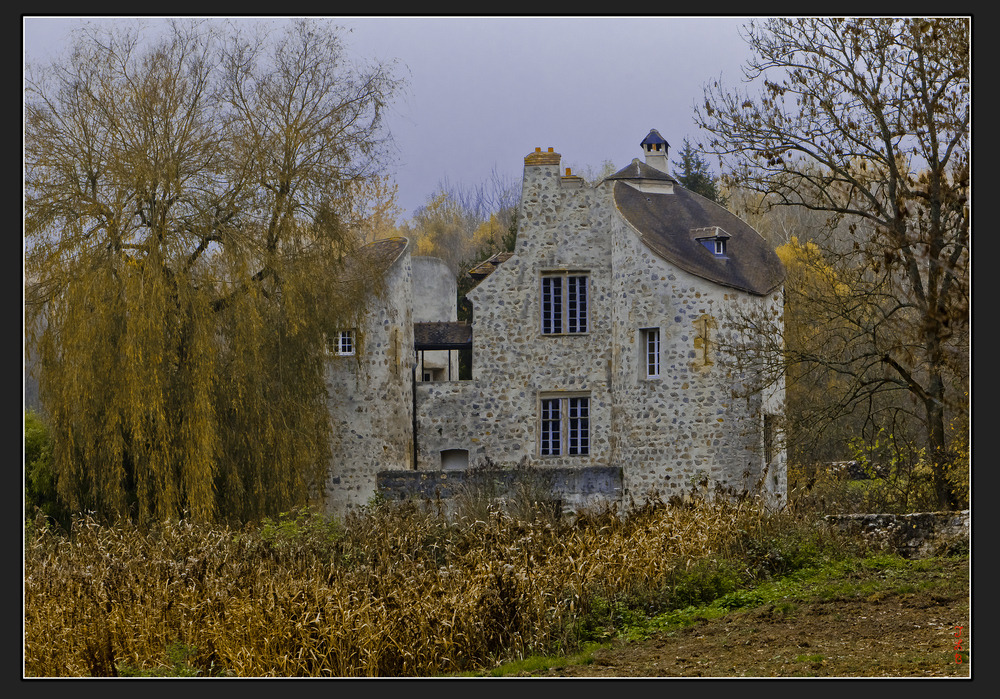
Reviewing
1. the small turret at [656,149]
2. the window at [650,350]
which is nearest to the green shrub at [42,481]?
the window at [650,350]

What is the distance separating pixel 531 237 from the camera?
21.1 meters

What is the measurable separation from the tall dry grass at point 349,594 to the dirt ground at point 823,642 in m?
0.75

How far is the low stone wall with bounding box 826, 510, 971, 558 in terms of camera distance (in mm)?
12102

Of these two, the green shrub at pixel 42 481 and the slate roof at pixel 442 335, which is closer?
the green shrub at pixel 42 481

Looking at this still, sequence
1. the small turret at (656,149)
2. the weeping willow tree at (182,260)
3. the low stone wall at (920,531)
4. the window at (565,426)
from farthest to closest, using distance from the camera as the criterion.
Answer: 1. the small turret at (656,149)
2. the window at (565,426)
3. the weeping willow tree at (182,260)
4. the low stone wall at (920,531)

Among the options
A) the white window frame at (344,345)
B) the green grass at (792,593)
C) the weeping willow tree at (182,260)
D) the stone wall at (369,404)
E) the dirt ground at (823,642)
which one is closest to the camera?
the dirt ground at (823,642)

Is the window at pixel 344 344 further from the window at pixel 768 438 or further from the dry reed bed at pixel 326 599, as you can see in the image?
the dry reed bed at pixel 326 599

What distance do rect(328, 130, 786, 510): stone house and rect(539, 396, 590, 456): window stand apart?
25 mm

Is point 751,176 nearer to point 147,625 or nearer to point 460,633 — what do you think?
point 460,633

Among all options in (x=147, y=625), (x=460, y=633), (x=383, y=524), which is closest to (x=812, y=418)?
(x=383, y=524)

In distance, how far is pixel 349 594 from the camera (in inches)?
384

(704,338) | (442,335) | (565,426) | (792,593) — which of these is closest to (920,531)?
(792,593)

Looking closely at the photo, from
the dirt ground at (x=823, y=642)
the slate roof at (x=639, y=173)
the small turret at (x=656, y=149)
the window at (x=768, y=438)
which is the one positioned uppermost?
the small turret at (x=656, y=149)

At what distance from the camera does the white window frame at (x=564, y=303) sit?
21203 millimetres
